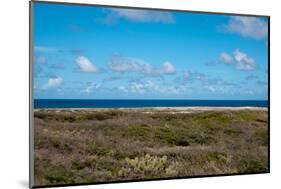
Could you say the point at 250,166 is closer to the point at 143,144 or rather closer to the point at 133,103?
the point at 143,144

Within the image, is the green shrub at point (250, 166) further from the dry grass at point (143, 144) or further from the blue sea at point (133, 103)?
the blue sea at point (133, 103)

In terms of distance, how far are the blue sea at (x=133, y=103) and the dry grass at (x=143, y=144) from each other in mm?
77

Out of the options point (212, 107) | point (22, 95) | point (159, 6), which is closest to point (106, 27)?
point (159, 6)

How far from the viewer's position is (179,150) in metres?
6.97

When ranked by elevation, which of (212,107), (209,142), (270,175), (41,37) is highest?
(41,37)

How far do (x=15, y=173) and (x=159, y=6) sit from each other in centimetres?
276

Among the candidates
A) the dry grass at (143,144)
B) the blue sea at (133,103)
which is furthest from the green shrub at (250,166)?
the blue sea at (133,103)

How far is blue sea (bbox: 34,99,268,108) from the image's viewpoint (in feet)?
21.1

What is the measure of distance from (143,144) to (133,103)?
54cm

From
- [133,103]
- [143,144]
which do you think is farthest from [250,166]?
[133,103]

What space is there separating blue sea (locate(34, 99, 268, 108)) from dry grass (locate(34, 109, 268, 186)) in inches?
3.0

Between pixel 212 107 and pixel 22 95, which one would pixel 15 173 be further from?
pixel 212 107

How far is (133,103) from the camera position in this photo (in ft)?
22.4

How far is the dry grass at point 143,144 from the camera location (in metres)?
6.44
